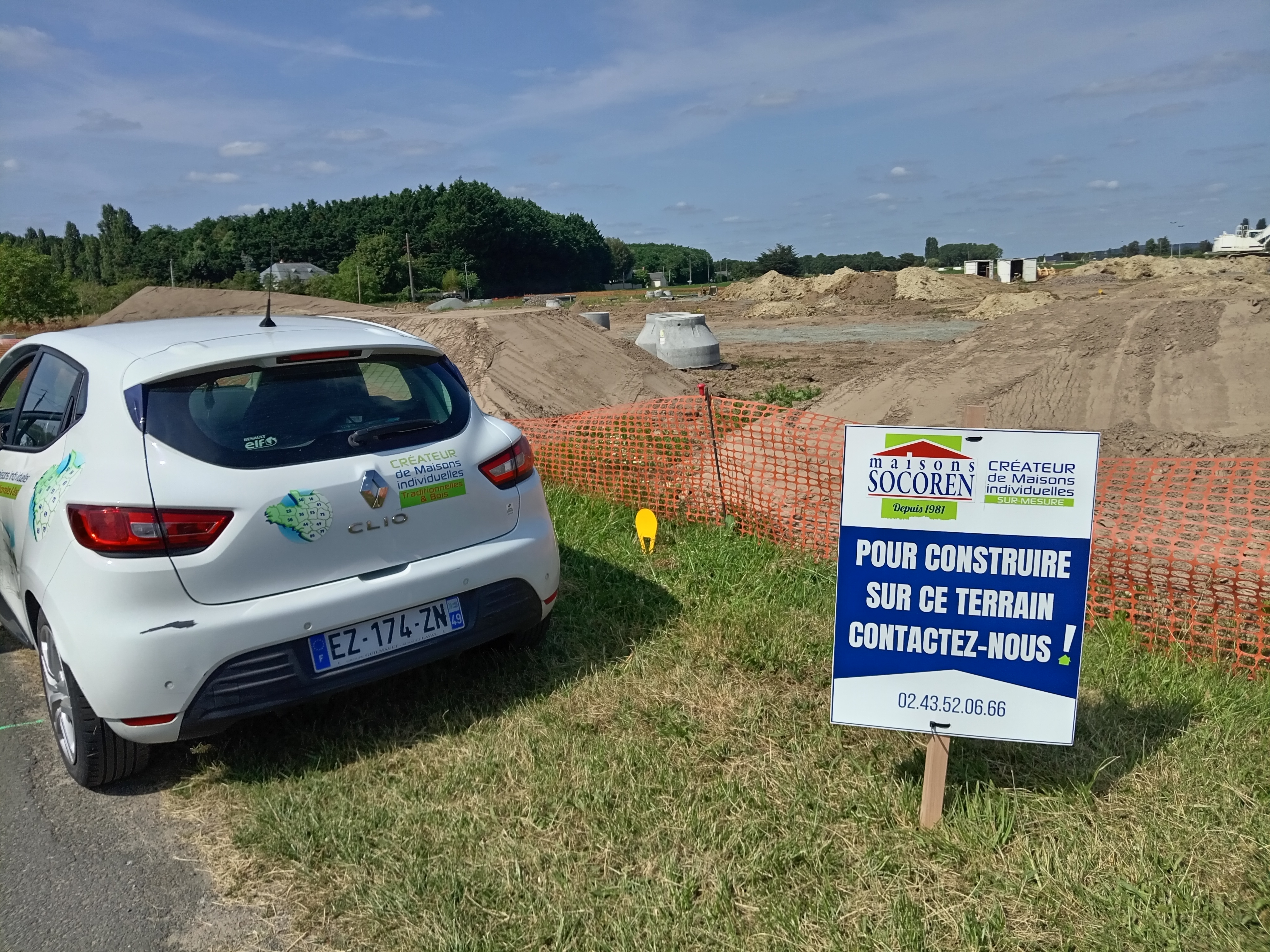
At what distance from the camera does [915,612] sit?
305 centimetres

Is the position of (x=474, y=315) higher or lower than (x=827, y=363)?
higher

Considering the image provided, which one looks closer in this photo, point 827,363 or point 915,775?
point 915,775

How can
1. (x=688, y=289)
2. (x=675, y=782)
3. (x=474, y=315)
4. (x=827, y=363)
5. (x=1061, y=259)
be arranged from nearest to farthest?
(x=675, y=782)
(x=474, y=315)
(x=827, y=363)
(x=688, y=289)
(x=1061, y=259)

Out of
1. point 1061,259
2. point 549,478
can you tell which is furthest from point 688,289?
point 549,478

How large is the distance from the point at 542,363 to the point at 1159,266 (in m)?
49.0

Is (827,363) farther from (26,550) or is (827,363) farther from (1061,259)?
(1061,259)

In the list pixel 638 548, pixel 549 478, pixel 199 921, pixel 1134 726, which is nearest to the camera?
pixel 199 921

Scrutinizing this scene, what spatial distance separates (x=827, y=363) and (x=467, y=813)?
21.2 metres

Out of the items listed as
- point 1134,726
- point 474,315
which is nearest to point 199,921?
point 1134,726

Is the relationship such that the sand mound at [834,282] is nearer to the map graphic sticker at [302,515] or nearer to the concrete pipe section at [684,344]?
the concrete pipe section at [684,344]

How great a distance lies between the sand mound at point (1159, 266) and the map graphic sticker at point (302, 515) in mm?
48192

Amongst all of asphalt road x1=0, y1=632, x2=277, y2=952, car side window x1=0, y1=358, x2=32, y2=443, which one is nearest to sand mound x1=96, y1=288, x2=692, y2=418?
car side window x1=0, y1=358, x2=32, y2=443

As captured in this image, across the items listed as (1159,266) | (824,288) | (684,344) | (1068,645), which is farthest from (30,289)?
(1159,266)

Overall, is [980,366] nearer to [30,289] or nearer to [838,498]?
[838,498]
